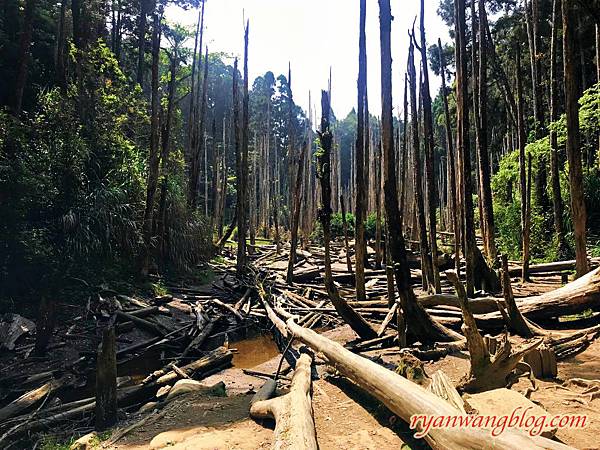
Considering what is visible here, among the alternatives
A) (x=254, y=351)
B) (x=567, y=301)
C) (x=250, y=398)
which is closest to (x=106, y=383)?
(x=250, y=398)

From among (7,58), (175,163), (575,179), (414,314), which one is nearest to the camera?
(414,314)

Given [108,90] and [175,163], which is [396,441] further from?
[175,163]

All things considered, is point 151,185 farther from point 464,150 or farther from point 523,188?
point 523,188

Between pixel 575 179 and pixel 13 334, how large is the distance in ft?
34.3

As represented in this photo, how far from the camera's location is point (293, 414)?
436 centimetres

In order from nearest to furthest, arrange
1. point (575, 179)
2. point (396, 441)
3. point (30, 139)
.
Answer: point (396, 441)
point (575, 179)
point (30, 139)

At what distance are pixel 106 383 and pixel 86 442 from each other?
2.36 feet

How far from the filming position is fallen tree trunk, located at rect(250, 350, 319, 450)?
12.3ft

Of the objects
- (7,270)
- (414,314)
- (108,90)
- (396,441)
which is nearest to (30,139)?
(7,270)

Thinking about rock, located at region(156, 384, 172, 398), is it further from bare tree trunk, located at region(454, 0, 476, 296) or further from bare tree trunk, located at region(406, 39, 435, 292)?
bare tree trunk, located at region(454, 0, 476, 296)

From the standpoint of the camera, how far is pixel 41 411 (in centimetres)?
577

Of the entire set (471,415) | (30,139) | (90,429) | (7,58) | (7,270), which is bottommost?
(90,429)

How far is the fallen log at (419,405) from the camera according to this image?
2.55 metres

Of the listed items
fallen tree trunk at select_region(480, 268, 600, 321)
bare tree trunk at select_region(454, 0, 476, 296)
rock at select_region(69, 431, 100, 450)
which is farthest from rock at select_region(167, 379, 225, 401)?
bare tree trunk at select_region(454, 0, 476, 296)
